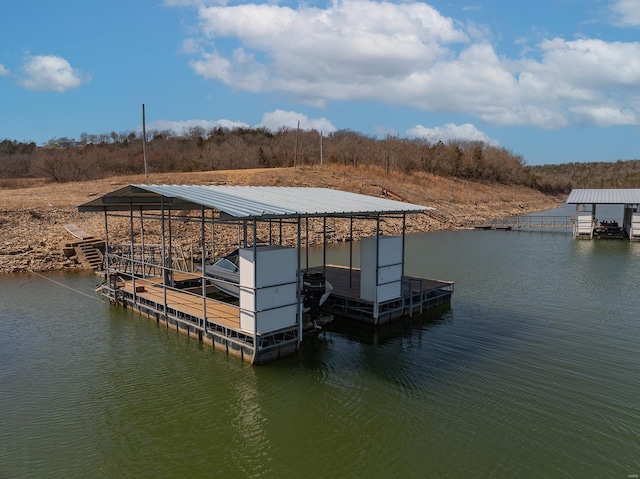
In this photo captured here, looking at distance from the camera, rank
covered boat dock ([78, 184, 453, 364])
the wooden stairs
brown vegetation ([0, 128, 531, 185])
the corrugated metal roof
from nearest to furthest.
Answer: covered boat dock ([78, 184, 453, 364]) < the wooden stairs < the corrugated metal roof < brown vegetation ([0, 128, 531, 185])

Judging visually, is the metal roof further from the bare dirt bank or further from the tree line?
the tree line

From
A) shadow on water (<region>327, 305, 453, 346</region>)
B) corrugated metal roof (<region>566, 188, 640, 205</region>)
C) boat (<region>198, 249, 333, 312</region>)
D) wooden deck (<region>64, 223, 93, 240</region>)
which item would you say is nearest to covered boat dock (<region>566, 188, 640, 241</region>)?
corrugated metal roof (<region>566, 188, 640, 205</region>)

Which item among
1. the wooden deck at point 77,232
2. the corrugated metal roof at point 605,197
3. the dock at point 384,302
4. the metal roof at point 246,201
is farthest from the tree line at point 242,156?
the dock at point 384,302

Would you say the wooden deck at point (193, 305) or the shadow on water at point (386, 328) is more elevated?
the wooden deck at point (193, 305)

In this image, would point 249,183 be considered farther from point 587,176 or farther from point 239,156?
point 587,176

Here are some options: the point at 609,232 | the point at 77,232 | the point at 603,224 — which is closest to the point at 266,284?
the point at 77,232

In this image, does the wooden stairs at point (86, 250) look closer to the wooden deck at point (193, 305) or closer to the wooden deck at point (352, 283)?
the wooden deck at point (193, 305)
